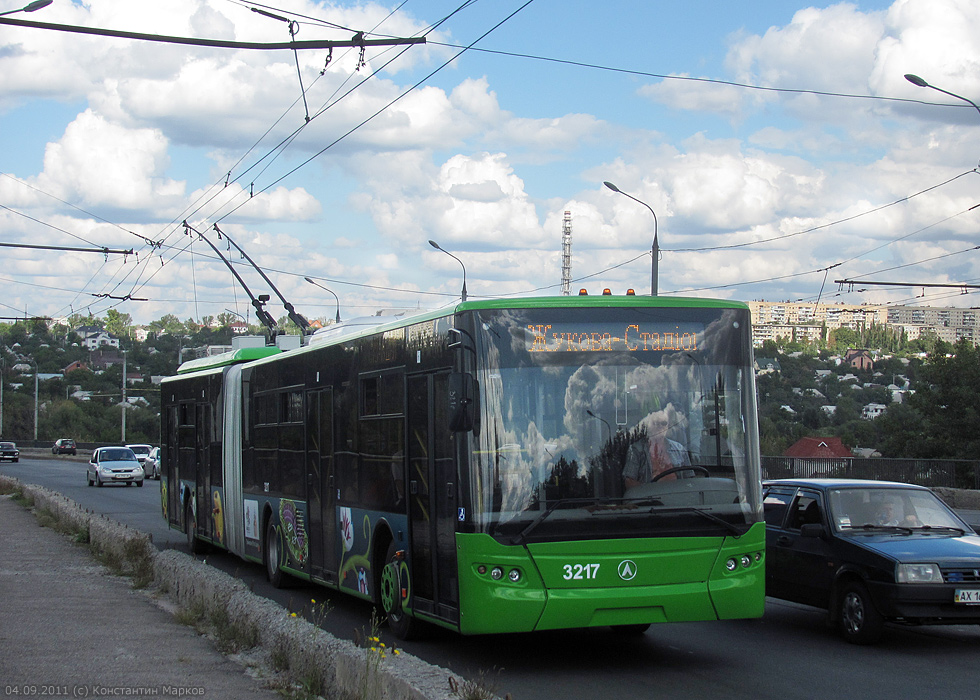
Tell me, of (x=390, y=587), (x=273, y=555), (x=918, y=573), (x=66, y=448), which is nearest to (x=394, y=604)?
(x=390, y=587)

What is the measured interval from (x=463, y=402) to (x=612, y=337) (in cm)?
136

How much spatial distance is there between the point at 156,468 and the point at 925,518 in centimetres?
4498

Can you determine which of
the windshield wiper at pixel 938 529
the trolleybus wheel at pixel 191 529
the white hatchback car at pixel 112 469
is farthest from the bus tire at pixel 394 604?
the white hatchback car at pixel 112 469

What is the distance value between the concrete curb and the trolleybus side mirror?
171 centimetres

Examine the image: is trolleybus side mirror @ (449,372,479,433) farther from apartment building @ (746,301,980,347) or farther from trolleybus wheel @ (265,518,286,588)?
apartment building @ (746,301,980,347)

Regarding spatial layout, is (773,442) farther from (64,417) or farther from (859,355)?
(64,417)

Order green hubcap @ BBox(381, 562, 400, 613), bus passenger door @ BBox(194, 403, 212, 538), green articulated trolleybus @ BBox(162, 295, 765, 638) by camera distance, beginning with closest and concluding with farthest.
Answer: green articulated trolleybus @ BBox(162, 295, 765, 638) < green hubcap @ BBox(381, 562, 400, 613) < bus passenger door @ BBox(194, 403, 212, 538)

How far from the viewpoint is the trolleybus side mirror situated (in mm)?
8445

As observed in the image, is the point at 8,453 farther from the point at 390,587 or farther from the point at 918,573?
the point at 918,573

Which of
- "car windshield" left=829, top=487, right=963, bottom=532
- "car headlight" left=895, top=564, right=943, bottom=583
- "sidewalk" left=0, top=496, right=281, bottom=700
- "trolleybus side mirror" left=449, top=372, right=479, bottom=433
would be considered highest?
"trolleybus side mirror" left=449, top=372, right=479, bottom=433

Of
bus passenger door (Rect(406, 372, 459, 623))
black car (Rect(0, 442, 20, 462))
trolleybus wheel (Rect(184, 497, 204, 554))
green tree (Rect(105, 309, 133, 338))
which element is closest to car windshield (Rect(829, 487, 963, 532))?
bus passenger door (Rect(406, 372, 459, 623))

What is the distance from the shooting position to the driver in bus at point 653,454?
8.80m

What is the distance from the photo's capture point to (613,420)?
8844 millimetres

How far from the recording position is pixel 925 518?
10828mm
